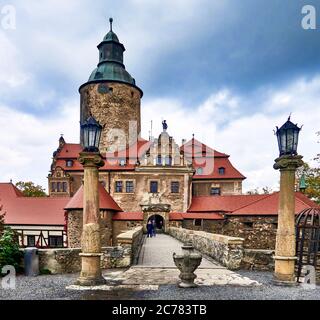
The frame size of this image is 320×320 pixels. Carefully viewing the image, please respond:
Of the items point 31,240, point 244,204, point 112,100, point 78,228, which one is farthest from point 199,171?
point 31,240

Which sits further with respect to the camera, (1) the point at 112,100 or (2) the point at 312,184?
(1) the point at 112,100

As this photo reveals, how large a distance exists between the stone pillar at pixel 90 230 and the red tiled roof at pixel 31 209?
57.8 ft

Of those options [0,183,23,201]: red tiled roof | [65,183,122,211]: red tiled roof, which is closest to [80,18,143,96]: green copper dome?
[0,183,23,201]: red tiled roof

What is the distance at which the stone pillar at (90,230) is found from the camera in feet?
22.4

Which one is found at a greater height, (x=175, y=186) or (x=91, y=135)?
(x=91, y=135)

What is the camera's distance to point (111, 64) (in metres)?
35.2

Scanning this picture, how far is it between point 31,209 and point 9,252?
1744 centimetres

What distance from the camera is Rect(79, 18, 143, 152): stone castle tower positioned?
3394 centimetres

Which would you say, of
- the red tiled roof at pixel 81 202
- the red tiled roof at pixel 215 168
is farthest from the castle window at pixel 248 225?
the red tiled roof at pixel 81 202

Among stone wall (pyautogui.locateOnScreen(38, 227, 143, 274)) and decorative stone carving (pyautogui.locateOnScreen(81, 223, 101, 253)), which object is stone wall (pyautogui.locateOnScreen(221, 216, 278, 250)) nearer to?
stone wall (pyautogui.locateOnScreen(38, 227, 143, 274))

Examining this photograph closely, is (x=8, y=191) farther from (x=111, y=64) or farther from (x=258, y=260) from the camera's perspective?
(x=258, y=260)

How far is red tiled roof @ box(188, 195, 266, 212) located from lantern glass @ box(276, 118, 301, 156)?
1826 cm
